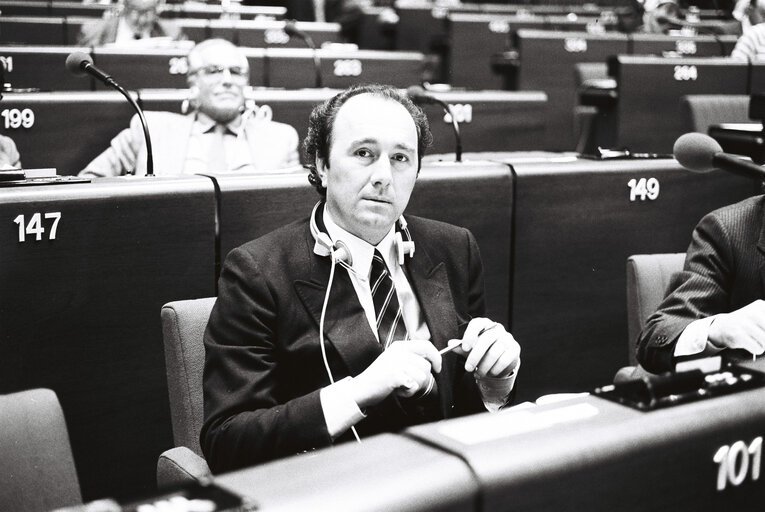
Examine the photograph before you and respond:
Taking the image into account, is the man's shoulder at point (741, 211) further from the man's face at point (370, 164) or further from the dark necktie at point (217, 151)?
the dark necktie at point (217, 151)

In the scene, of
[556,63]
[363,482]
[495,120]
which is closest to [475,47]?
[556,63]

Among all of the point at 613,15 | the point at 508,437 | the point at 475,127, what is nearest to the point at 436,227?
the point at 508,437

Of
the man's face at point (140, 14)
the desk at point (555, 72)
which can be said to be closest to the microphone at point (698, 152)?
the desk at point (555, 72)

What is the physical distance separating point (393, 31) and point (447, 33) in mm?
1392

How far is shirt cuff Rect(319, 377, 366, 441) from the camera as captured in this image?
1395 mm

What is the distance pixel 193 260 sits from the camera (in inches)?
84.7

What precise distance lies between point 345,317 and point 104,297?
2.39 ft

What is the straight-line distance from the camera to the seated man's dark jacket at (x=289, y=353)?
145 centimetres

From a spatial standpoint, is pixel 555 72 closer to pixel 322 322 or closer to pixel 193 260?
pixel 193 260

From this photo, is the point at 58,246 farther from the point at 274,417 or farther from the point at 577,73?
the point at 577,73

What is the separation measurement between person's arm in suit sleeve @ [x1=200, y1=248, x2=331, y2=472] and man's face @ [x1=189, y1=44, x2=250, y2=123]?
8.11 ft

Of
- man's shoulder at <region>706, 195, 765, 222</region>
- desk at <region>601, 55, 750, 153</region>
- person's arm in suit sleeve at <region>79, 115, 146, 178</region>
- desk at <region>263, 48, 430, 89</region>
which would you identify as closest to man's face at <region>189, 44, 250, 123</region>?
person's arm in suit sleeve at <region>79, 115, 146, 178</region>

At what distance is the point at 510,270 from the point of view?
8.37 feet

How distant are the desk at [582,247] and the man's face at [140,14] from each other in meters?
3.93
